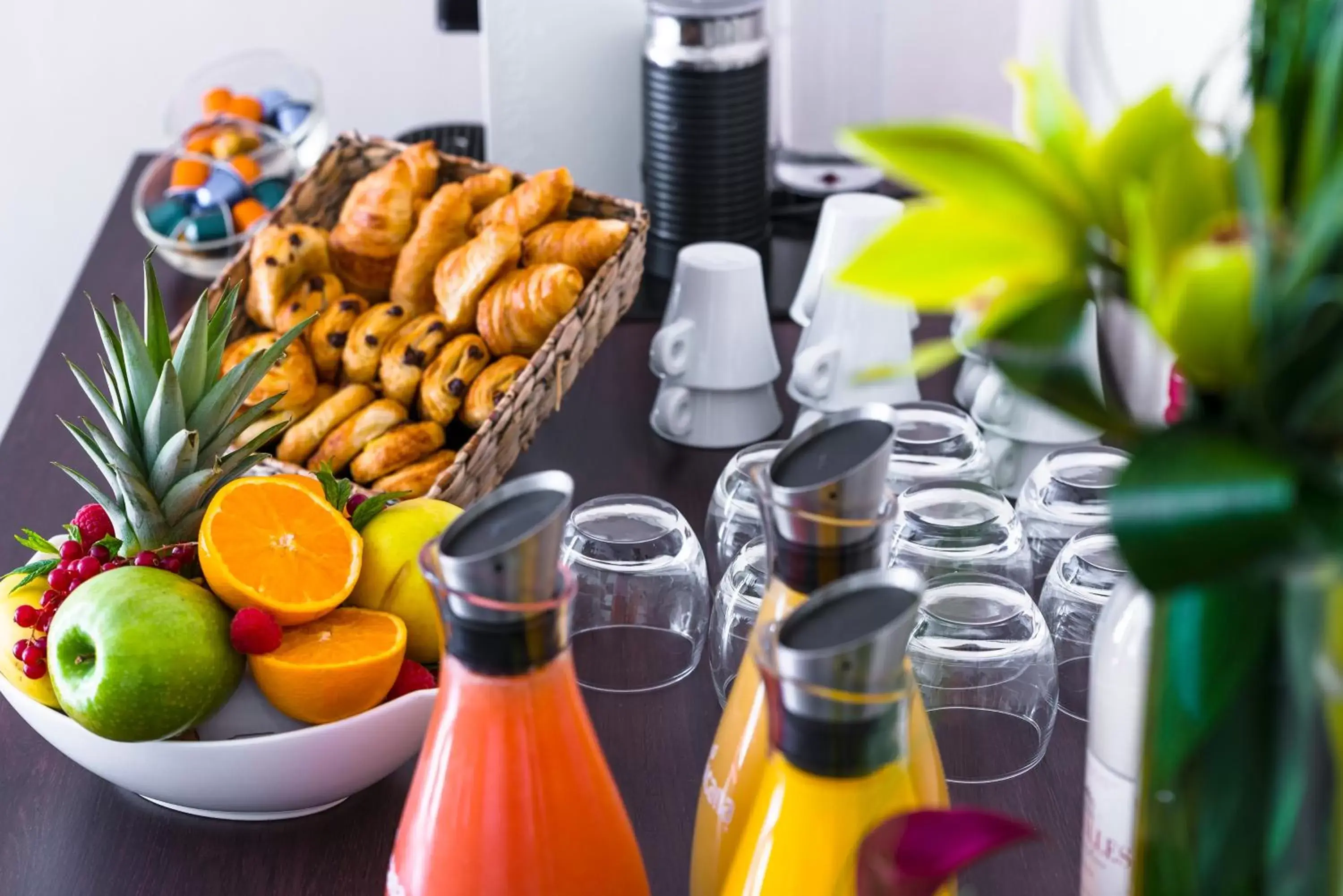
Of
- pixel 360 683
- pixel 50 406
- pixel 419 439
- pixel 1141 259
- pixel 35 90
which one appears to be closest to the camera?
pixel 1141 259

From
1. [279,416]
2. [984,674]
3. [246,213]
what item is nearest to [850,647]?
[984,674]

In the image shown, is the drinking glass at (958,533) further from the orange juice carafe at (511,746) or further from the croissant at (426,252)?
the croissant at (426,252)

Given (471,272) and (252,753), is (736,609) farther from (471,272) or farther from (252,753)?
(471,272)

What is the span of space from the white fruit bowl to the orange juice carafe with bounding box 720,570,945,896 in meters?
0.26

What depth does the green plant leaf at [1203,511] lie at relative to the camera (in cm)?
31

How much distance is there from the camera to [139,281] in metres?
1.38

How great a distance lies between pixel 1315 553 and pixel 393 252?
3.04 ft

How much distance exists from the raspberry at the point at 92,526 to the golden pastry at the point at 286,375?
275 millimetres

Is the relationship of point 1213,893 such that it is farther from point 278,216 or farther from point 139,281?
point 139,281

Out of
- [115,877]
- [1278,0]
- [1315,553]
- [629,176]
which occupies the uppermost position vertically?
[1278,0]

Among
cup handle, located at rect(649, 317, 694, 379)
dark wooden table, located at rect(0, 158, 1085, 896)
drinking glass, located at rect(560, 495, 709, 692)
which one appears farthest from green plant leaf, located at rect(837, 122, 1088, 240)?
cup handle, located at rect(649, 317, 694, 379)

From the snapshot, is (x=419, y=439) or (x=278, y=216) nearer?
(x=419, y=439)

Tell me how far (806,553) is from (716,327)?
578 millimetres

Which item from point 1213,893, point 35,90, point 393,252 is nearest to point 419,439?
point 393,252
